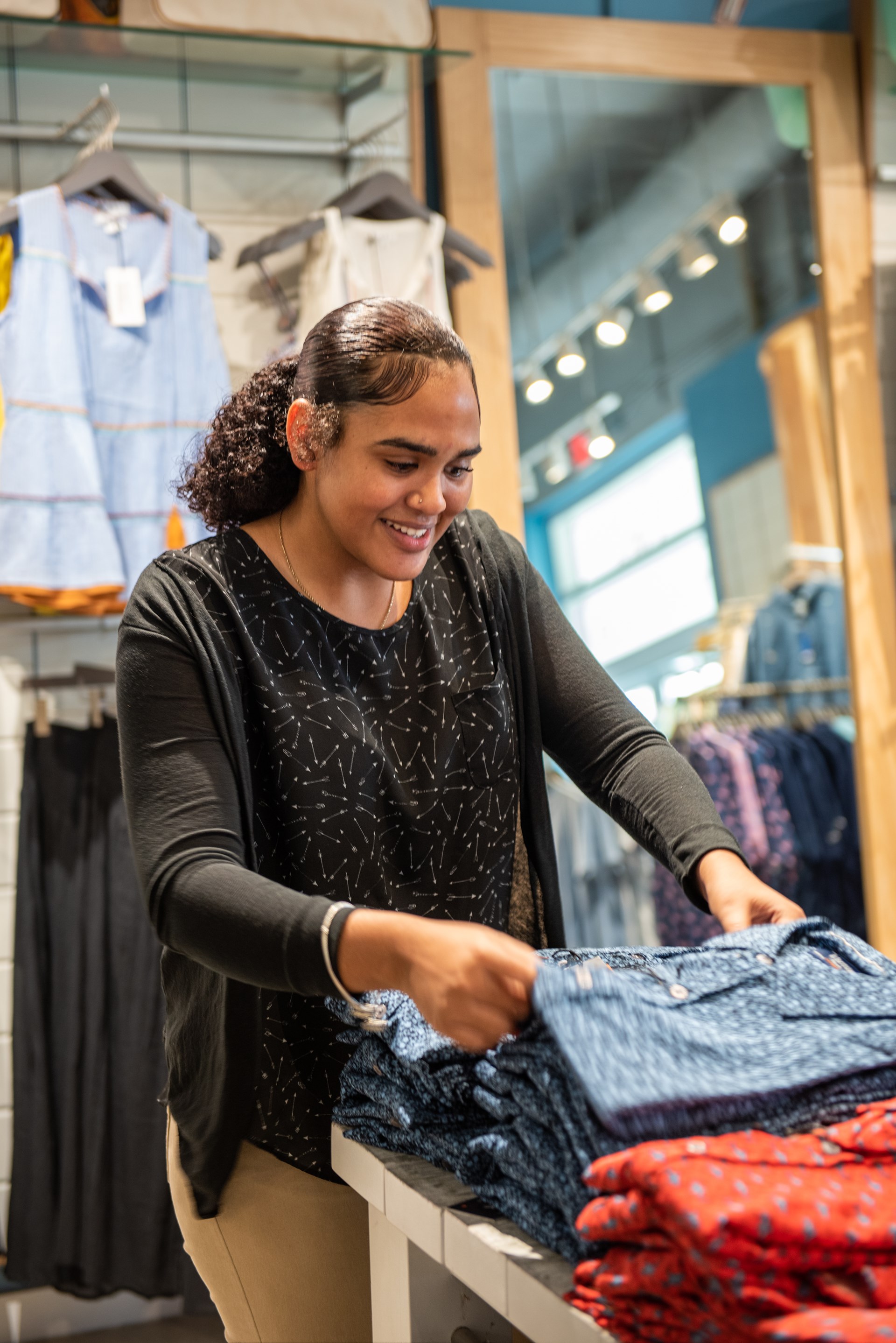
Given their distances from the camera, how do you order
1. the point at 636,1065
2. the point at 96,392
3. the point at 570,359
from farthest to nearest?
the point at 570,359 → the point at 96,392 → the point at 636,1065

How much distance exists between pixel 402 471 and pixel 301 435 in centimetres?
14

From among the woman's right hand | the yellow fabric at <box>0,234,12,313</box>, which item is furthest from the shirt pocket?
Answer: the yellow fabric at <box>0,234,12,313</box>

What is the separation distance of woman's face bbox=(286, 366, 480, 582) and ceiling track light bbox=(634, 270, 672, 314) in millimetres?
2475

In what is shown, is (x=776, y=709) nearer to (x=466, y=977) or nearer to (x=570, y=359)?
(x=570, y=359)

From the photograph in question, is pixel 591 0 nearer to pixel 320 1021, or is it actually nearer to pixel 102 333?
pixel 102 333

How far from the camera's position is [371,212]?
2904mm

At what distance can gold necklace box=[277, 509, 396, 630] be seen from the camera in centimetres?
126

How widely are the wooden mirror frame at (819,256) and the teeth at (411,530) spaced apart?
71.1 inches

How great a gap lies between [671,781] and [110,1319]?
232 centimetres

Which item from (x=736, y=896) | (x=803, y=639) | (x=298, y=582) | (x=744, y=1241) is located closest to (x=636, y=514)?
(x=803, y=639)

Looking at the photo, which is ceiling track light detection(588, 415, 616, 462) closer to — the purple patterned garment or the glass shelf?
the purple patterned garment

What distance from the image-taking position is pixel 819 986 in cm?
91

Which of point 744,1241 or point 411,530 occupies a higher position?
point 411,530

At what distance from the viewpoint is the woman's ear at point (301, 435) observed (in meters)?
1.24
